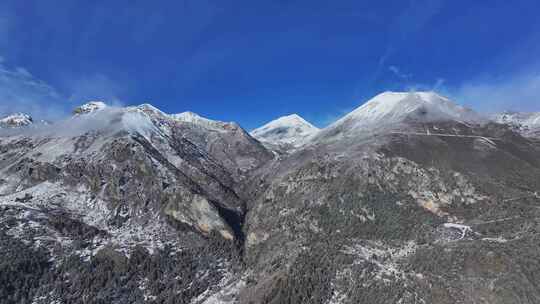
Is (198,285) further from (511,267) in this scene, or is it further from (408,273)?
(511,267)

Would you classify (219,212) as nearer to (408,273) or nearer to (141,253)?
(141,253)

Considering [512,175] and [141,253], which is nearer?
[141,253]

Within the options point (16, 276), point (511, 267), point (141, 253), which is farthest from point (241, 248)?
point (511, 267)

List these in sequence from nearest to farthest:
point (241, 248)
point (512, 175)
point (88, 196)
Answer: point (241, 248) < point (512, 175) < point (88, 196)

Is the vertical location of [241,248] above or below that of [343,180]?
below

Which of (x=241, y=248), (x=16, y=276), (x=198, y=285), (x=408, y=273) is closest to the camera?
(x=408, y=273)

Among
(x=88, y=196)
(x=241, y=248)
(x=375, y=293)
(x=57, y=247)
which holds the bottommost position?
(x=375, y=293)

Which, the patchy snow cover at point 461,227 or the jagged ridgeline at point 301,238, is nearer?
the jagged ridgeline at point 301,238

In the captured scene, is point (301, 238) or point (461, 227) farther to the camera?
point (301, 238)

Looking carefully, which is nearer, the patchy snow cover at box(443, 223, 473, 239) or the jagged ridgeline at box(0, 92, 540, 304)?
the jagged ridgeline at box(0, 92, 540, 304)

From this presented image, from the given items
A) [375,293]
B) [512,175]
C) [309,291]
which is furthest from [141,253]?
[512,175]

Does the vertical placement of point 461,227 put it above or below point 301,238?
below
